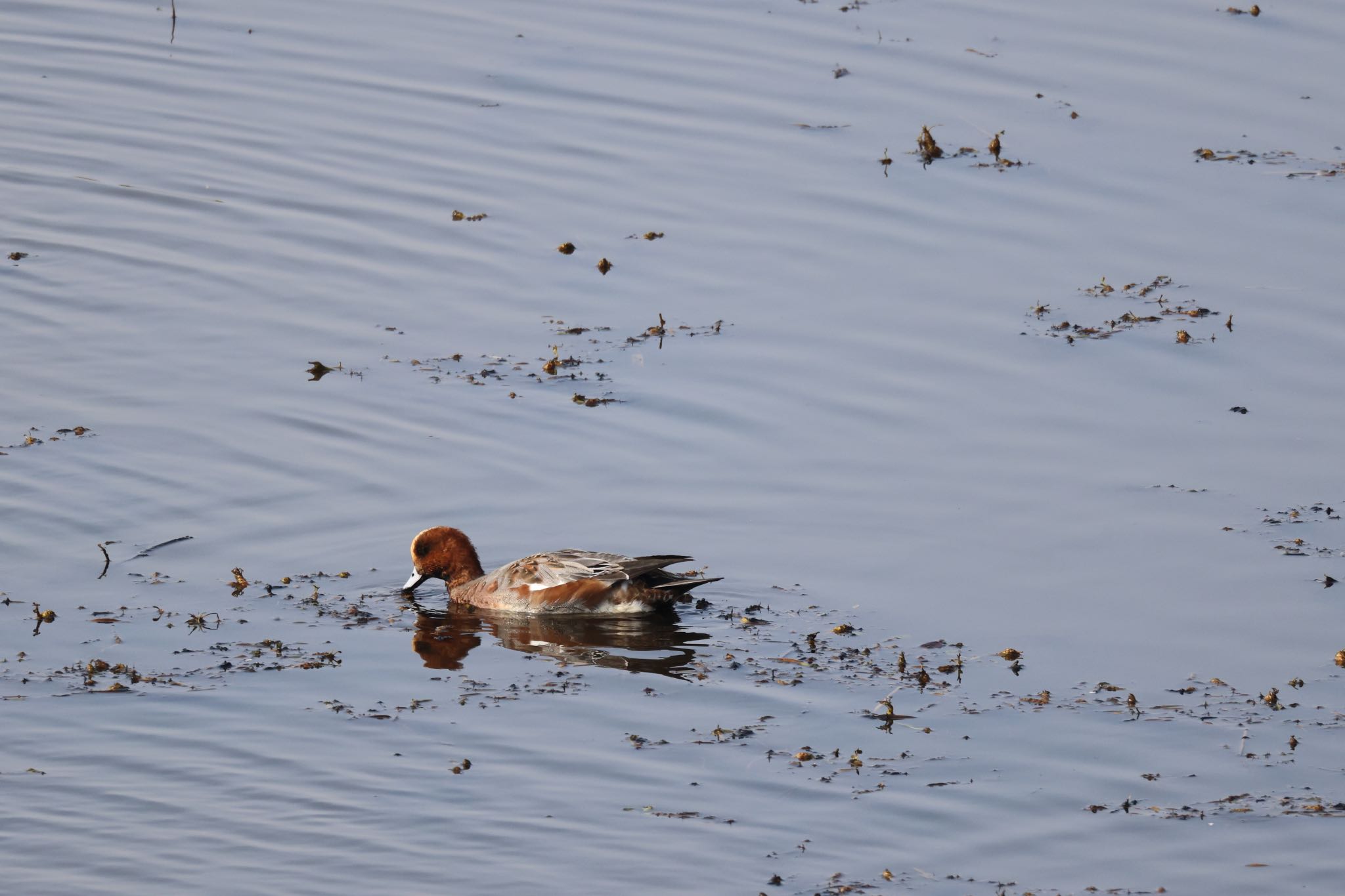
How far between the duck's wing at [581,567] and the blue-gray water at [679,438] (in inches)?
14.7

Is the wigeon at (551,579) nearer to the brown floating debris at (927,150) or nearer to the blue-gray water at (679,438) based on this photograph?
the blue-gray water at (679,438)

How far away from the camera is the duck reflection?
11.0m

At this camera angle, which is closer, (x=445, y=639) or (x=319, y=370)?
(x=445, y=639)

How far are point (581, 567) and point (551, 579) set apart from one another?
248mm

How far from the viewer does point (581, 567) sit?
37.8 ft

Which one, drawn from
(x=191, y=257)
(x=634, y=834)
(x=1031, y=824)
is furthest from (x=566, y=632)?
(x=191, y=257)

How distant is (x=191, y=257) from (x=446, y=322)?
2.83m

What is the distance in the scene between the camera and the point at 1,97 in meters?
A: 20.2

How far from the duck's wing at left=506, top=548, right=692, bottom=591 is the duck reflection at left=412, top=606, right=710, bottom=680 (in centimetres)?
31

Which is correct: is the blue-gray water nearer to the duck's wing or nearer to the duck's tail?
the duck's tail

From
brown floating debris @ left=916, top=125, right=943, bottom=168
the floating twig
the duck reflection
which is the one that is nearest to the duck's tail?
the duck reflection

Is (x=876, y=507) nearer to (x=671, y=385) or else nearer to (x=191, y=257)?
(x=671, y=385)

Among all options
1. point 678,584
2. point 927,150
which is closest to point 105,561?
point 678,584

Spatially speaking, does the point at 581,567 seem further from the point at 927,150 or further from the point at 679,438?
the point at 927,150
